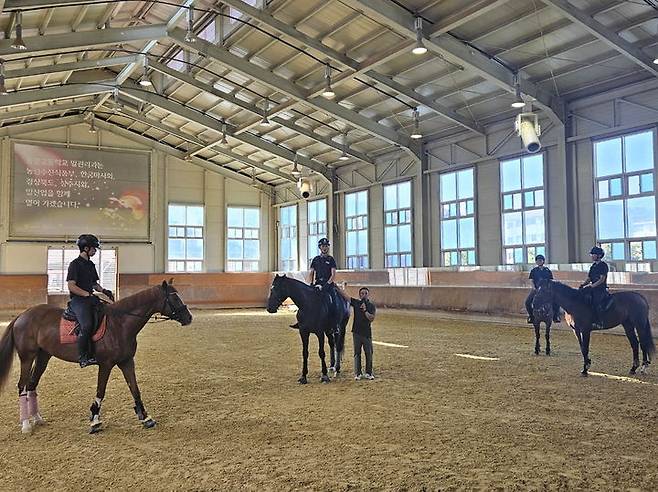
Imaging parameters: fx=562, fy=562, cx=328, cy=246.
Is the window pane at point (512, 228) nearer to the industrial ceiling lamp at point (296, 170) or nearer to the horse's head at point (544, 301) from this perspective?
the horse's head at point (544, 301)

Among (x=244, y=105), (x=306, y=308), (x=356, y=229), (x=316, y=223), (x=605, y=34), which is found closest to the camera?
(x=306, y=308)

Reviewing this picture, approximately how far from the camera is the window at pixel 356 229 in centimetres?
2283

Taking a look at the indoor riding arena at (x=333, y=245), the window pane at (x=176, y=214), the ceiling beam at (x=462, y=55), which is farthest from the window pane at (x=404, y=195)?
the window pane at (x=176, y=214)

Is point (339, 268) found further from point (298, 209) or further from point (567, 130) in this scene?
point (567, 130)

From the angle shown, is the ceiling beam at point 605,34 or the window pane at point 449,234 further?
the window pane at point 449,234

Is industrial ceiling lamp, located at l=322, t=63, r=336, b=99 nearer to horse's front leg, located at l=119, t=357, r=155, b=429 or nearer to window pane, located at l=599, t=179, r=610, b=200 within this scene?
window pane, located at l=599, t=179, r=610, b=200

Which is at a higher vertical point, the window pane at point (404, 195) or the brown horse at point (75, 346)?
the window pane at point (404, 195)

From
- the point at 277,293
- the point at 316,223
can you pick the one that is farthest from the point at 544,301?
the point at 316,223

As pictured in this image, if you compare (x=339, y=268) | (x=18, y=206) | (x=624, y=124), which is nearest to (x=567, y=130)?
(x=624, y=124)

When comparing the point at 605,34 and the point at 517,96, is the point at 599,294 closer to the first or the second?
the point at 605,34

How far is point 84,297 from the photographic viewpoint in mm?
5156

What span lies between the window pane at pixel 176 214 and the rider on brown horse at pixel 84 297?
21207 mm

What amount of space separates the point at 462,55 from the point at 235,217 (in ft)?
54.3

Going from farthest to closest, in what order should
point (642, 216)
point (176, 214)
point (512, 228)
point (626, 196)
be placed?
point (176, 214), point (512, 228), point (626, 196), point (642, 216)
